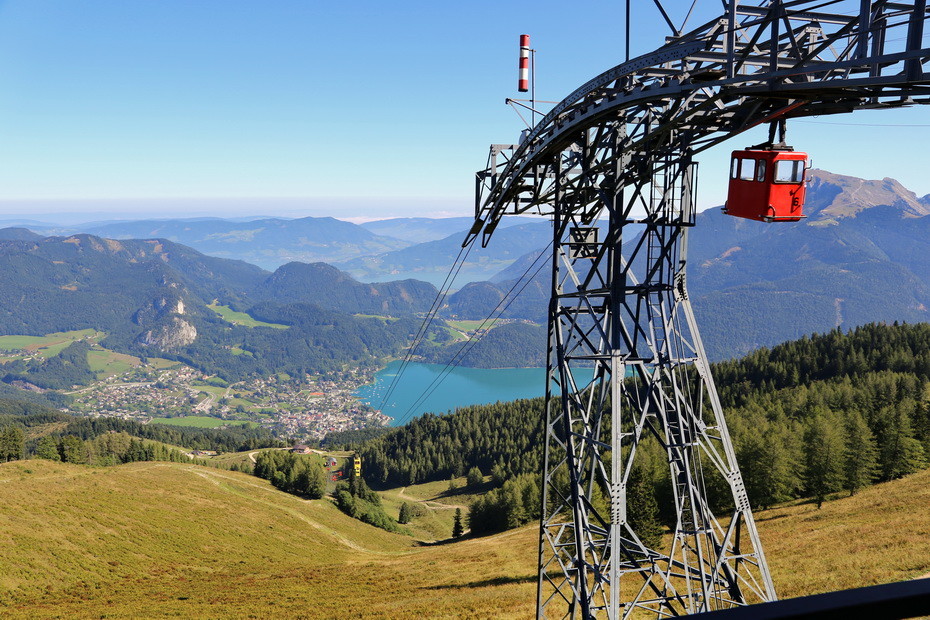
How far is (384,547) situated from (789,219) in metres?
71.3

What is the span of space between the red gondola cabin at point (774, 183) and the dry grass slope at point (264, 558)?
17.3 m

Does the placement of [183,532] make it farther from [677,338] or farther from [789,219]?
[789,219]

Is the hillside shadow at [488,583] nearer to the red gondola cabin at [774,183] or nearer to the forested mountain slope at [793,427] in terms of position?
the forested mountain slope at [793,427]

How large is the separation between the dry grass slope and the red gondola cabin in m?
17.3

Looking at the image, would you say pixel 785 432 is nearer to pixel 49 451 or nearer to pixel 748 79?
pixel 748 79

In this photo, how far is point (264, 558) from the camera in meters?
52.2

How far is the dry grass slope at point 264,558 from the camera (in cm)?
2944

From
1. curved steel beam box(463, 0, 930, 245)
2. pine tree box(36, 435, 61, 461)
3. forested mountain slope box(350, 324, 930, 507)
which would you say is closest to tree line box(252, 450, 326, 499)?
pine tree box(36, 435, 61, 461)

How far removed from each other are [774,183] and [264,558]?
173 ft

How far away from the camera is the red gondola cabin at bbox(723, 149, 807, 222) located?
11266 millimetres

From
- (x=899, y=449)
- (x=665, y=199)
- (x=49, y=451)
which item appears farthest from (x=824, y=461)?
(x=49, y=451)

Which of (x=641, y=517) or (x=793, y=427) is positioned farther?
(x=793, y=427)

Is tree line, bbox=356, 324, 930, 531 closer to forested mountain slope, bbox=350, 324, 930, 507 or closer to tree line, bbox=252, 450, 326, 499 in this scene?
forested mountain slope, bbox=350, 324, 930, 507

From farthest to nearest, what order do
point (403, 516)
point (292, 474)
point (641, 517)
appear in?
1. point (292, 474)
2. point (403, 516)
3. point (641, 517)
